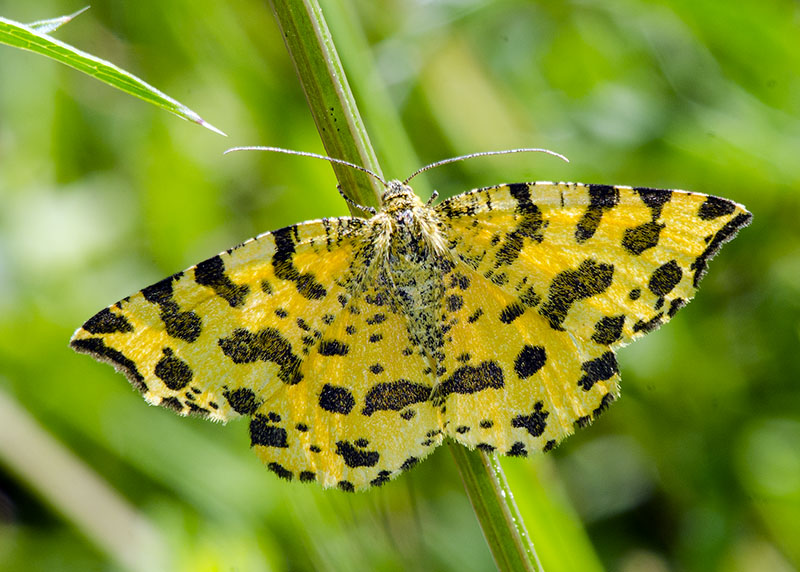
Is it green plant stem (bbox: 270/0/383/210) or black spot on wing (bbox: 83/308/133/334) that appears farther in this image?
black spot on wing (bbox: 83/308/133/334)

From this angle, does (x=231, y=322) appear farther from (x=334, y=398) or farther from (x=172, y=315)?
(x=334, y=398)

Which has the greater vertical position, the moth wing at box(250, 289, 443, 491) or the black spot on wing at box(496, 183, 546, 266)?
the black spot on wing at box(496, 183, 546, 266)

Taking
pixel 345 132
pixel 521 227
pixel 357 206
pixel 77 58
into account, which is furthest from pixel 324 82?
pixel 521 227

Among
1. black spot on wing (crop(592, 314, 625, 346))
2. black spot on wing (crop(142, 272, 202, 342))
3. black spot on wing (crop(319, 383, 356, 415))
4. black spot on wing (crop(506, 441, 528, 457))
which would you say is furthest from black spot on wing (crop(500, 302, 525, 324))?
black spot on wing (crop(142, 272, 202, 342))

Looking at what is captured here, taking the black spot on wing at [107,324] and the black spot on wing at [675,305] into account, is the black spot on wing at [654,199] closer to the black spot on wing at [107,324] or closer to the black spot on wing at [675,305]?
the black spot on wing at [675,305]

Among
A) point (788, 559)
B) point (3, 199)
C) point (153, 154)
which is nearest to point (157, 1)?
point (153, 154)

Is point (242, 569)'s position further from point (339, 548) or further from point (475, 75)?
point (475, 75)

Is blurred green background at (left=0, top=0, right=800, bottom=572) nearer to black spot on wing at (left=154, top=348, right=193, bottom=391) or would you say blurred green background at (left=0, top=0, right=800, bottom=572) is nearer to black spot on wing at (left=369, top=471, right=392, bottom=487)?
black spot on wing at (left=369, top=471, right=392, bottom=487)
